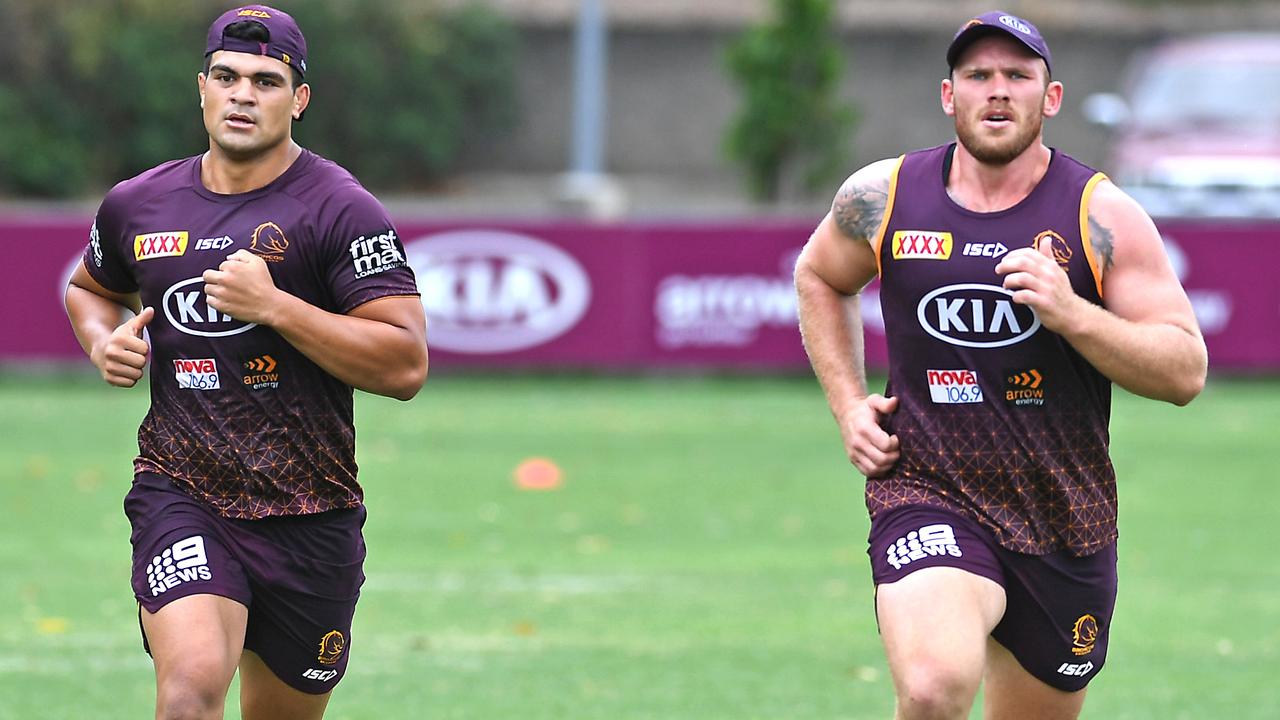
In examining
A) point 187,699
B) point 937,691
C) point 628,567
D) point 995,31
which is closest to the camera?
point 937,691

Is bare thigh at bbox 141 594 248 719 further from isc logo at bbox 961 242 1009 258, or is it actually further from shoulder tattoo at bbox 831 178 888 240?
isc logo at bbox 961 242 1009 258

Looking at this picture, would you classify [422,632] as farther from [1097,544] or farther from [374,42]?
[374,42]

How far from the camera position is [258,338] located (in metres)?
5.93

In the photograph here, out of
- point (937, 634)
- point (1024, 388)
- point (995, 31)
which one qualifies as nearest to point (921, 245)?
point (1024, 388)

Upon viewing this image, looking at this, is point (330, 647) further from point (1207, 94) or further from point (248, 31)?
point (1207, 94)

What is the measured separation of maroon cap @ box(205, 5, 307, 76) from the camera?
5984 mm

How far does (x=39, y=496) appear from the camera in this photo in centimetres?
1357

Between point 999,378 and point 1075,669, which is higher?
point 999,378

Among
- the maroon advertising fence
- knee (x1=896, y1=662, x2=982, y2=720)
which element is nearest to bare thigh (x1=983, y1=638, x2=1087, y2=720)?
knee (x1=896, y1=662, x2=982, y2=720)

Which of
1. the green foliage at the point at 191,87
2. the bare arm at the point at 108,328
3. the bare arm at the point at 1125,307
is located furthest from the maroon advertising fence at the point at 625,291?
the green foliage at the point at 191,87

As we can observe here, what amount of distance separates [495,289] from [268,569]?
44.3 feet

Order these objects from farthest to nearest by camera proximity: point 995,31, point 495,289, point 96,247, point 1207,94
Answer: point 1207,94, point 495,289, point 96,247, point 995,31

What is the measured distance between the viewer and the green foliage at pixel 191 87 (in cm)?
3722

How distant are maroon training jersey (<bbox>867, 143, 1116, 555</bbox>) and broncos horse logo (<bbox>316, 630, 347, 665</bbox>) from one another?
5.33 feet
